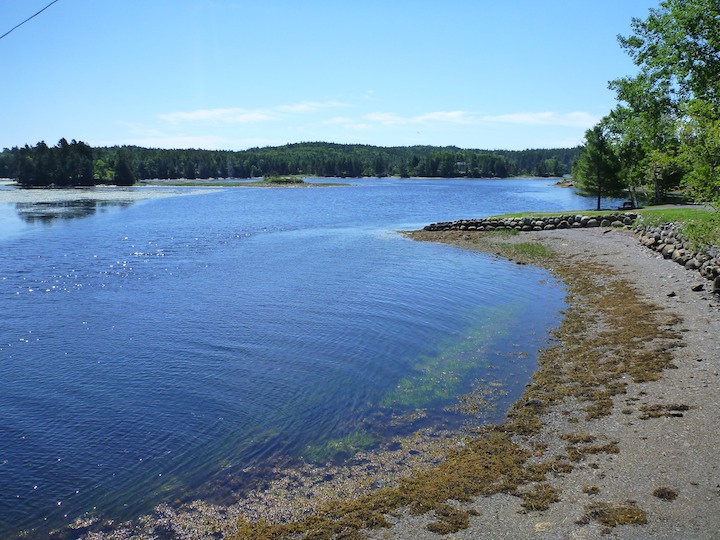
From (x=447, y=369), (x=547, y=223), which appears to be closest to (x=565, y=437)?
(x=447, y=369)

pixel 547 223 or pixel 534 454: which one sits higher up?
pixel 547 223

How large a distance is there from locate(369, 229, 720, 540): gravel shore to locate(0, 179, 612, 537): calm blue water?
2.89m

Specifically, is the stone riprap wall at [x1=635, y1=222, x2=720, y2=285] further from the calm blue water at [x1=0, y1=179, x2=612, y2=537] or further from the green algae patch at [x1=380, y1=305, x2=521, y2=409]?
the green algae patch at [x1=380, y1=305, x2=521, y2=409]

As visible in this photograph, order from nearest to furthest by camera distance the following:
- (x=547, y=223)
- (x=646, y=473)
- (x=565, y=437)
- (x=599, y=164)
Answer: (x=646, y=473)
(x=565, y=437)
(x=547, y=223)
(x=599, y=164)

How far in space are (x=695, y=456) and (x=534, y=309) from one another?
12.1 metres

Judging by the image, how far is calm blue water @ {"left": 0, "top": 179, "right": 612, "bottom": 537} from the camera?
10453 millimetres

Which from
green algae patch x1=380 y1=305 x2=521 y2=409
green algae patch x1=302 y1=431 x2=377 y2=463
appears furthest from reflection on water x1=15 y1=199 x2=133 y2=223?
green algae patch x1=302 y1=431 x2=377 y2=463

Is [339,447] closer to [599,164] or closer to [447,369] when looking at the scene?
[447,369]

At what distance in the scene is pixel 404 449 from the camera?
35.3 feet

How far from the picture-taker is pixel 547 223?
4247cm

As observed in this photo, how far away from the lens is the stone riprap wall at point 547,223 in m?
40.3

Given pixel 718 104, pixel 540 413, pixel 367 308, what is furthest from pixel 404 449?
pixel 718 104

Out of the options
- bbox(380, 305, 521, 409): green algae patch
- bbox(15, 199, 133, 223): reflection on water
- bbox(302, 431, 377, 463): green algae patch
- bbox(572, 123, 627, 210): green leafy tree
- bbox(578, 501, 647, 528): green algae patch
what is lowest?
bbox(302, 431, 377, 463): green algae patch

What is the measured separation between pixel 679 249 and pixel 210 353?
2146 cm
